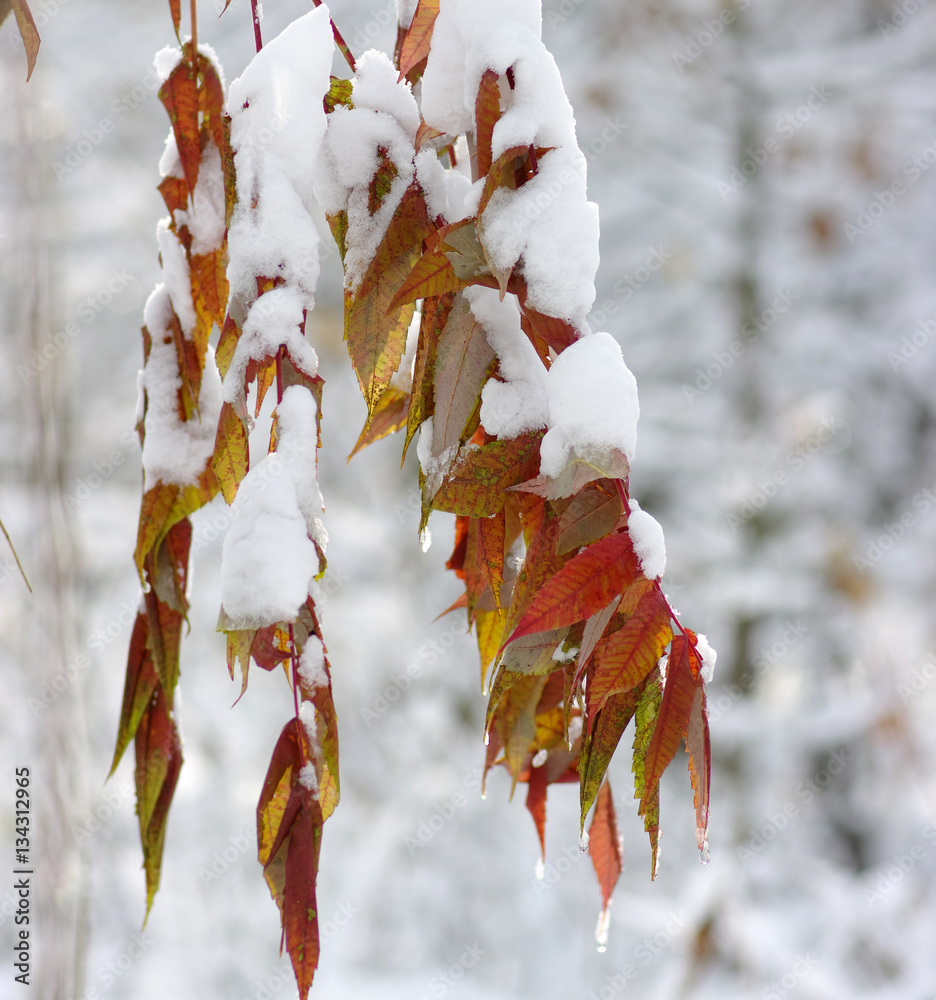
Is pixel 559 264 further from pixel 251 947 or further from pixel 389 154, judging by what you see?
pixel 251 947

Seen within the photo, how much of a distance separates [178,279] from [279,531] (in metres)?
0.26

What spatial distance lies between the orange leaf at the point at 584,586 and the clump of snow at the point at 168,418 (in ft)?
0.99

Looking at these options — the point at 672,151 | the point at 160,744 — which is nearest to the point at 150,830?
the point at 160,744

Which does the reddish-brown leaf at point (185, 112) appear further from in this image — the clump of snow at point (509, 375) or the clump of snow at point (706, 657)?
the clump of snow at point (706, 657)

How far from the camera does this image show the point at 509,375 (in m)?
0.47

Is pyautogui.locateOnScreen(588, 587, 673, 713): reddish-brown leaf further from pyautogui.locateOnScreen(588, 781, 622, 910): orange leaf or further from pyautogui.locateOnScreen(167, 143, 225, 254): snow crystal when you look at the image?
pyautogui.locateOnScreen(167, 143, 225, 254): snow crystal

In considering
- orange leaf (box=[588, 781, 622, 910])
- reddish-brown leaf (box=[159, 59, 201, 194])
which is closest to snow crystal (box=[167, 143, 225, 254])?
reddish-brown leaf (box=[159, 59, 201, 194])

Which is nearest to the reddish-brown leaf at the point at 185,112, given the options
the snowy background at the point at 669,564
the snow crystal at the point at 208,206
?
the snow crystal at the point at 208,206

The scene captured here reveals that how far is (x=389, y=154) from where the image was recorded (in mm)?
512

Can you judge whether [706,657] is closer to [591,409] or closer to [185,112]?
[591,409]

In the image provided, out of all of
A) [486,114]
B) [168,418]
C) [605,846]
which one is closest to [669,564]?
[605,846]

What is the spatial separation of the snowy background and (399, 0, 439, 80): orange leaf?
2.19 m

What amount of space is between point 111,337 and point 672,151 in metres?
2.54

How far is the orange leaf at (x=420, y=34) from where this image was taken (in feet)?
1.76
